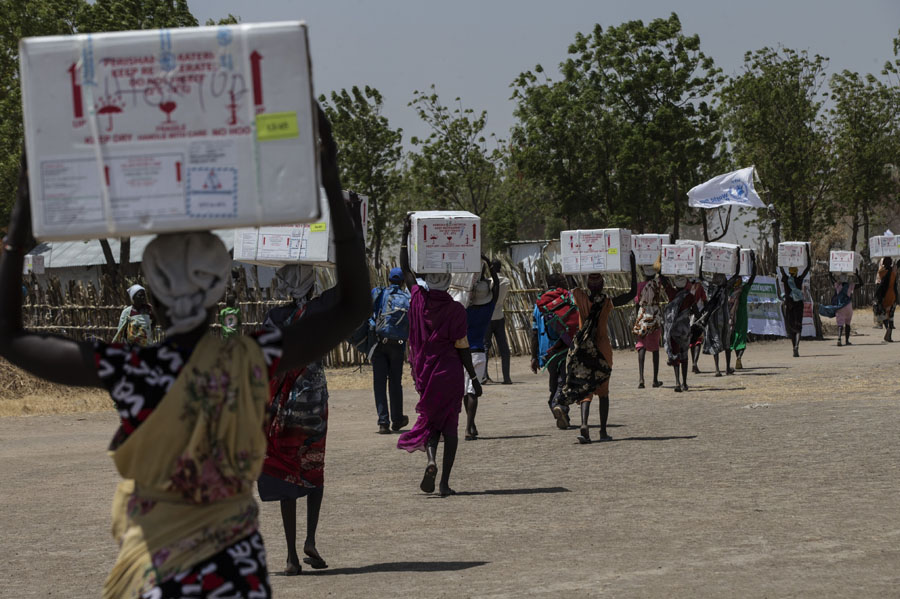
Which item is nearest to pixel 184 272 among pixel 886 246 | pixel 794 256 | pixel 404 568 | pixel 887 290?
pixel 404 568

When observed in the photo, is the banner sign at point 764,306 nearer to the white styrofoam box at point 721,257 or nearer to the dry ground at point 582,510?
the white styrofoam box at point 721,257

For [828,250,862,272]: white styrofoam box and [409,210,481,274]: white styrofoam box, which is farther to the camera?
[828,250,862,272]: white styrofoam box

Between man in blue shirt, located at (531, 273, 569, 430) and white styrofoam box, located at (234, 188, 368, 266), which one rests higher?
white styrofoam box, located at (234, 188, 368, 266)

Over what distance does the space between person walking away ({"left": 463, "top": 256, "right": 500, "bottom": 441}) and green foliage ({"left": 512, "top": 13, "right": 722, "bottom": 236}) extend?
23868mm

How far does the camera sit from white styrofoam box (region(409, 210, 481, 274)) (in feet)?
35.3

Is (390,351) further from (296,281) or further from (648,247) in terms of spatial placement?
(648,247)

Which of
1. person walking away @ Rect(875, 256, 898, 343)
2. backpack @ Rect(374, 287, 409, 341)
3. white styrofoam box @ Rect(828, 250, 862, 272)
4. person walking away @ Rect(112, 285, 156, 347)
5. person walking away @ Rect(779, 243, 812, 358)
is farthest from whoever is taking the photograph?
white styrofoam box @ Rect(828, 250, 862, 272)

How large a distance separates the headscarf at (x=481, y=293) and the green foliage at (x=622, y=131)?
78.0ft

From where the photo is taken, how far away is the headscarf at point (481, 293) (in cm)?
1616

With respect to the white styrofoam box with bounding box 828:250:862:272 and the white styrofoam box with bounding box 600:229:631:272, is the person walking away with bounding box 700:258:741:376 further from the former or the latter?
the white styrofoam box with bounding box 828:250:862:272

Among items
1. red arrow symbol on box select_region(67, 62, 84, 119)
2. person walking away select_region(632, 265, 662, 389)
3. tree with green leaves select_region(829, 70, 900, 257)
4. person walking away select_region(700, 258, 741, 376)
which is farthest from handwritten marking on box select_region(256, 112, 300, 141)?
tree with green leaves select_region(829, 70, 900, 257)

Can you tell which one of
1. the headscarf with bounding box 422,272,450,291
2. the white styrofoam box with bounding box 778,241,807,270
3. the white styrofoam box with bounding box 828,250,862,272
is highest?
the headscarf with bounding box 422,272,450,291

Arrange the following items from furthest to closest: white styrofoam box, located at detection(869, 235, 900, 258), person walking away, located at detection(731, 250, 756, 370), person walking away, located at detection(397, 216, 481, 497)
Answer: white styrofoam box, located at detection(869, 235, 900, 258)
person walking away, located at detection(731, 250, 756, 370)
person walking away, located at detection(397, 216, 481, 497)

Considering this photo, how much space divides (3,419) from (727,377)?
37.1 feet
